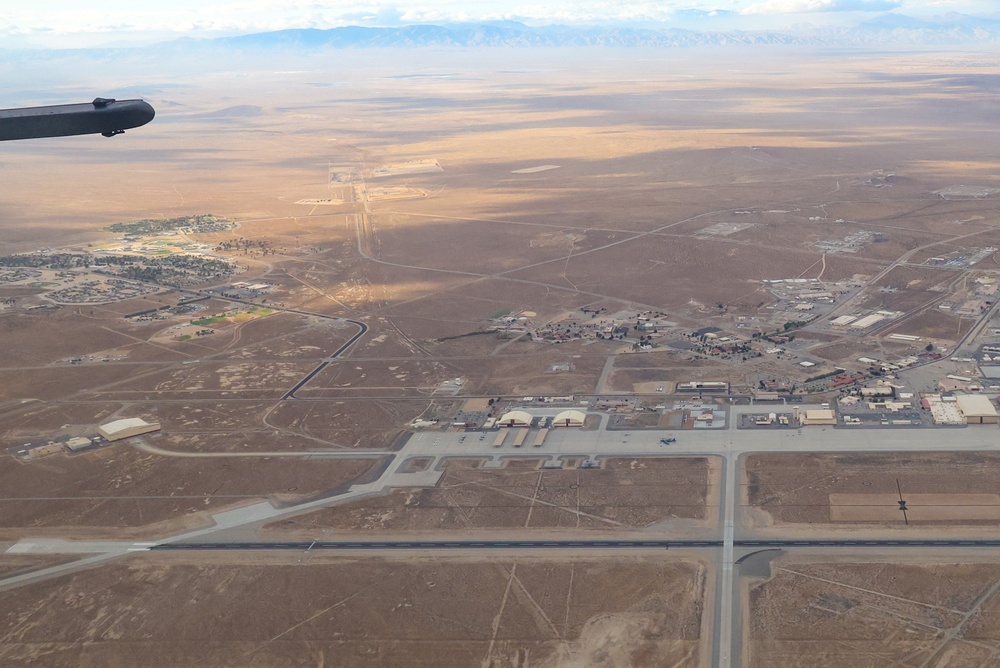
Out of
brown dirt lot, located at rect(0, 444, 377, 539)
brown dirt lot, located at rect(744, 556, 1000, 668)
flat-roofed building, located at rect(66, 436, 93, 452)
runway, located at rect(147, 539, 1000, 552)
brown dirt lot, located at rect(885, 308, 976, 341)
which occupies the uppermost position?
flat-roofed building, located at rect(66, 436, 93, 452)

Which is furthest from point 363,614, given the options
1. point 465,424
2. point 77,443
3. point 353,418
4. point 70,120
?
point 77,443

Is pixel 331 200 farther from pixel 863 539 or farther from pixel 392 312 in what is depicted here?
pixel 863 539

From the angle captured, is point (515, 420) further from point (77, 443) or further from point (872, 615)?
point (77, 443)

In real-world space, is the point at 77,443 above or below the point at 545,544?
above

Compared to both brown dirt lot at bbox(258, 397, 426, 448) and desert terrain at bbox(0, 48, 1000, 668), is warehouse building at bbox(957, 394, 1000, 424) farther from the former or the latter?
brown dirt lot at bbox(258, 397, 426, 448)

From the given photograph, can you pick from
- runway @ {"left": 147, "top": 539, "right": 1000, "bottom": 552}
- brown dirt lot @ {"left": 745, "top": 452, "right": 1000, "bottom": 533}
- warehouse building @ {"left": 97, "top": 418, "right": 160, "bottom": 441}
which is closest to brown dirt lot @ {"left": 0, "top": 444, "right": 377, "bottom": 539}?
warehouse building @ {"left": 97, "top": 418, "right": 160, "bottom": 441}

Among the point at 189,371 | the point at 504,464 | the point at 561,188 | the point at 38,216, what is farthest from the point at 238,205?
the point at 504,464
